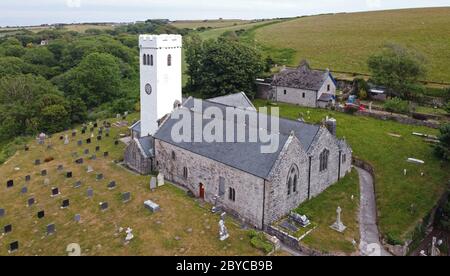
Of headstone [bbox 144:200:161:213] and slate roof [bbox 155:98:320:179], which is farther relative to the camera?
Answer: headstone [bbox 144:200:161:213]

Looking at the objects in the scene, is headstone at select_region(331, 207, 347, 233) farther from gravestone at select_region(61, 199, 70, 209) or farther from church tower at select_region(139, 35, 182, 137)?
gravestone at select_region(61, 199, 70, 209)

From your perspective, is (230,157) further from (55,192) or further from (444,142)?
(444,142)

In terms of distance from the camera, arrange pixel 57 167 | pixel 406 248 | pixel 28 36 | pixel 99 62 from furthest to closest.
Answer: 1. pixel 28 36
2. pixel 99 62
3. pixel 57 167
4. pixel 406 248

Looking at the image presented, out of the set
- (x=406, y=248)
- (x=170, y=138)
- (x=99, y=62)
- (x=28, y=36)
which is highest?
(x=28, y=36)

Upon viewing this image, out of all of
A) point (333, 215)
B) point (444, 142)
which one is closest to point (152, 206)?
point (333, 215)

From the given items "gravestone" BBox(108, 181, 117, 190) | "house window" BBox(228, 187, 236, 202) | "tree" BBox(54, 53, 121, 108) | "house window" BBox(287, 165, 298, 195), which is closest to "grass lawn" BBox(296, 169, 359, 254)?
"house window" BBox(287, 165, 298, 195)

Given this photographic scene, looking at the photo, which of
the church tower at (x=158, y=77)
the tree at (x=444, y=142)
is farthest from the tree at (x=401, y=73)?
the church tower at (x=158, y=77)
